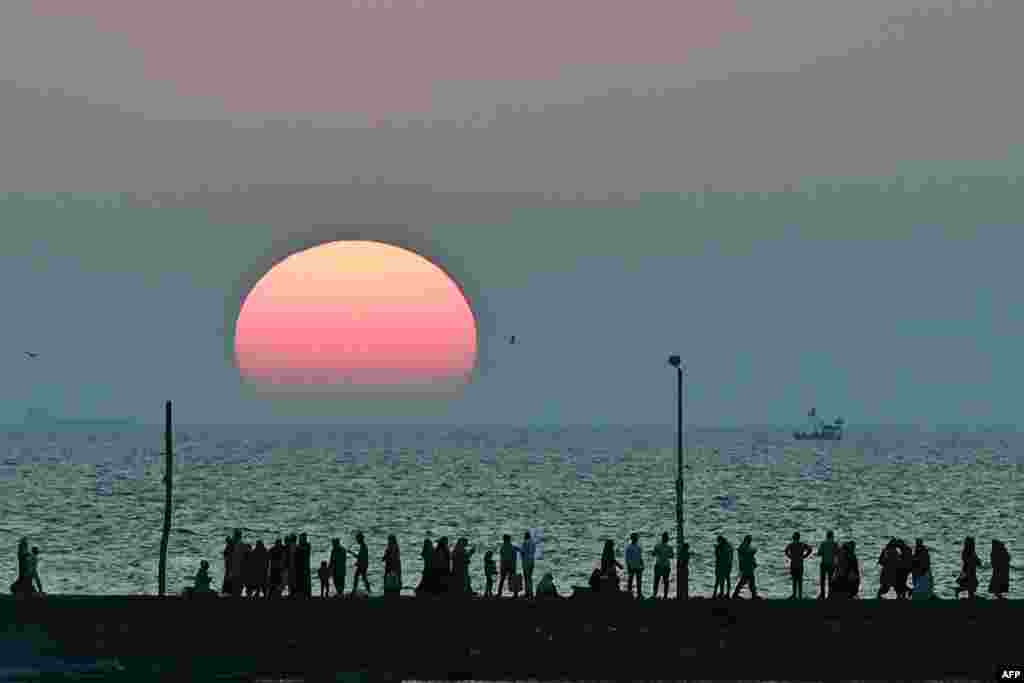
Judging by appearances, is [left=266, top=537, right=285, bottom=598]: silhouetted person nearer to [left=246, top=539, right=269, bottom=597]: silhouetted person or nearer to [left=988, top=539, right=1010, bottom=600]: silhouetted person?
[left=246, top=539, right=269, bottom=597]: silhouetted person

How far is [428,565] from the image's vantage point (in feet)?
152

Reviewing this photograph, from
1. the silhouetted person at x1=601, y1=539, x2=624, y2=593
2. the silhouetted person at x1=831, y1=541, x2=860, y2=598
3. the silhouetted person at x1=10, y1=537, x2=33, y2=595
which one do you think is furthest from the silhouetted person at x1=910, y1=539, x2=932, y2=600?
the silhouetted person at x1=10, y1=537, x2=33, y2=595

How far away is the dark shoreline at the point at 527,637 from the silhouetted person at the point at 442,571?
1.15 m

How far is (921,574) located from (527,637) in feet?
39.0

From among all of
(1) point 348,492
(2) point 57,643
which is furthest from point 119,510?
(2) point 57,643

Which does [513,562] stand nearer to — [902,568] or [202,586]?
[202,586]

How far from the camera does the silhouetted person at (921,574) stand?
4566cm

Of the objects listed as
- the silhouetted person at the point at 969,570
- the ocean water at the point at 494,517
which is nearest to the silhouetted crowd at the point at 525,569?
the silhouetted person at the point at 969,570

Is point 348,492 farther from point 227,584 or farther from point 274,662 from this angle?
point 274,662

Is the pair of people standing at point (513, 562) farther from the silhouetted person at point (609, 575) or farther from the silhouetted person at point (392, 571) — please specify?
the silhouetted person at point (392, 571)

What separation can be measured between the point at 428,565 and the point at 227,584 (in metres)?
5.17

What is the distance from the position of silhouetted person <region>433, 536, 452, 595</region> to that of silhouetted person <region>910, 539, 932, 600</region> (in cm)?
1140

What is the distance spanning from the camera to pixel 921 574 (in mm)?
46094

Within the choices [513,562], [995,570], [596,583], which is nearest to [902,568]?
[995,570]
